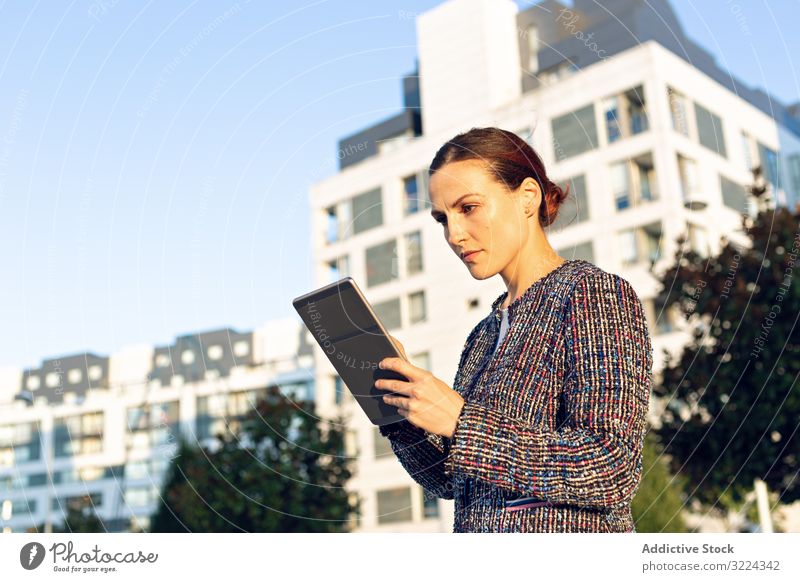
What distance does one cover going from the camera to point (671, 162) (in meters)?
35.1

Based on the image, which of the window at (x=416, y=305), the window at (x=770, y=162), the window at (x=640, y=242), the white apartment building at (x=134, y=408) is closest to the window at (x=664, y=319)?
the window at (x=640, y=242)

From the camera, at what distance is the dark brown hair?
9.91 ft

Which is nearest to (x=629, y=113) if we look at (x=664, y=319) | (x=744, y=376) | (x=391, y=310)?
(x=664, y=319)

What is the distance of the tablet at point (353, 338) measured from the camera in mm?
2807

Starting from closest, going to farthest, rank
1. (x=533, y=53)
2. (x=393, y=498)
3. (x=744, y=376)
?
(x=744, y=376), (x=533, y=53), (x=393, y=498)

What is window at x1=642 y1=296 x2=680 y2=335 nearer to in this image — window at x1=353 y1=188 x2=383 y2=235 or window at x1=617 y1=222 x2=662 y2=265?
window at x1=617 y1=222 x2=662 y2=265

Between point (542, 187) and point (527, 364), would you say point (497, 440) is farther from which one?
point (542, 187)

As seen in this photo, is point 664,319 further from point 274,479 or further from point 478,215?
point 478,215

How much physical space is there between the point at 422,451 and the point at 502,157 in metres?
0.94

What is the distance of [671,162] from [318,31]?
31.8m

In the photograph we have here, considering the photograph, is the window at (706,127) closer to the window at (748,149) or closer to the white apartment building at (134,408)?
the window at (748,149)

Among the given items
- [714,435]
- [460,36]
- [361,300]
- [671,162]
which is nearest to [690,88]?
[671,162]

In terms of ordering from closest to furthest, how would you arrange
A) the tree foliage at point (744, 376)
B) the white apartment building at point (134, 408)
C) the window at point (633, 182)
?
1. the tree foliage at point (744, 376)
2. the white apartment building at point (134, 408)
3. the window at point (633, 182)

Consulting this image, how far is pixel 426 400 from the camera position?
2445mm
